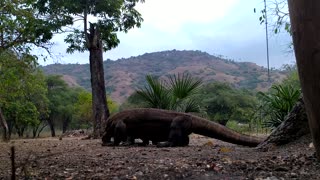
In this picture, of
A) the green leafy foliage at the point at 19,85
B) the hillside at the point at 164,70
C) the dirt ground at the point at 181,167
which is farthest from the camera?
the hillside at the point at 164,70

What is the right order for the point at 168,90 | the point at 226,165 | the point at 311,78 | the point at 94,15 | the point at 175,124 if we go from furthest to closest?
1. the point at 94,15
2. the point at 168,90
3. the point at 175,124
4. the point at 226,165
5. the point at 311,78

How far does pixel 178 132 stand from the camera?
7.65m

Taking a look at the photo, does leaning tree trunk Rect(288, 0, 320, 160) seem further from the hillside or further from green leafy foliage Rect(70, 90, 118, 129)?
the hillside

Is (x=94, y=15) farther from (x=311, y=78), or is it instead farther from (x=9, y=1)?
(x=311, y=78)

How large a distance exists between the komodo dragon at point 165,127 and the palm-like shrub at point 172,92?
5.21 feet

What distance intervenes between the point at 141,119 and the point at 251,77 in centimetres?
7021

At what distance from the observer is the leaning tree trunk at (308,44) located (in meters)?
2.31

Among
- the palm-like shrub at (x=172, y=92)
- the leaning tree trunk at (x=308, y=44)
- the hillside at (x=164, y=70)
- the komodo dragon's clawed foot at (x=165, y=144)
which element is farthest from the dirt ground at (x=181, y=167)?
the hillside at (x=164, y=70)

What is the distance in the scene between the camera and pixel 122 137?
7.98 meters

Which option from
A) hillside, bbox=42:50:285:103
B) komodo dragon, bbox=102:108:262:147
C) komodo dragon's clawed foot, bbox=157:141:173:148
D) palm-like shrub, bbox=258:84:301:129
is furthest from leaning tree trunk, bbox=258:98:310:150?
hillside, bbox=42:50:285:103

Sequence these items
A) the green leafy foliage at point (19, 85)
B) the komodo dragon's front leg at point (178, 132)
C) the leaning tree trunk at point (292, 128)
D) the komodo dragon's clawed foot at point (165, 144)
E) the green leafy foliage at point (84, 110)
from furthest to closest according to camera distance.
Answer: the green leafy foliage at point (84, 110)
the green leafy foliage at point (19, 85)
the komodo dragon's front leg at point (178, 132)
the komodo dragon's clawed foot at point (165, 144)
the leaning tree trunk at point (292, 128)

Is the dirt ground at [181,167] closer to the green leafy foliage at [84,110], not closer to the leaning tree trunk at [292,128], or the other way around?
the leaning tree trunk at [292,128]

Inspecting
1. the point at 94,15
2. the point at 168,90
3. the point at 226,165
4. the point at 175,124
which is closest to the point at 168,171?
the point at 226,165

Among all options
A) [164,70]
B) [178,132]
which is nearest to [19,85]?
[178,132]
